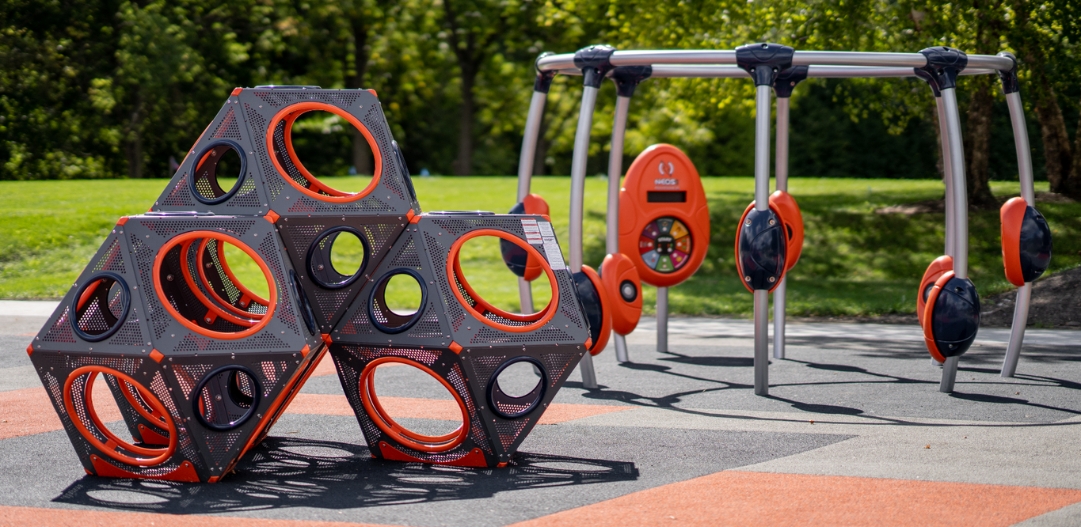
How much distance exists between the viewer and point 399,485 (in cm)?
507

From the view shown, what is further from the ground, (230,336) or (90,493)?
(230,336)

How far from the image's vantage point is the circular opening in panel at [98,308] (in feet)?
16.5

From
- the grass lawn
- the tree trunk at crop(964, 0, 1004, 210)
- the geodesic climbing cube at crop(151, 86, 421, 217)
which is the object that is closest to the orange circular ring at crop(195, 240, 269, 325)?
the geodesic climbing cube at crop(151, 86, 421, 217)

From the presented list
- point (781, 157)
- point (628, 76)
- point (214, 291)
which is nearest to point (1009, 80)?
point (781, 157)

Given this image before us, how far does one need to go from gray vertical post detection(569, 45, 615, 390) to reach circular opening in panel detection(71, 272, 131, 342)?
3.33 metres

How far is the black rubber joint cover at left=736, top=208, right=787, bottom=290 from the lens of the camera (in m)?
7.10

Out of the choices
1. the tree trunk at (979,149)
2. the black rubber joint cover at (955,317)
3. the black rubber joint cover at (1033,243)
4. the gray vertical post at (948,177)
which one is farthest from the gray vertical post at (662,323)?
the tree trunk at (979,149)

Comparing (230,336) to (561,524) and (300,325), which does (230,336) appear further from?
(561,524)

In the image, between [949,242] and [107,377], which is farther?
[949,242]

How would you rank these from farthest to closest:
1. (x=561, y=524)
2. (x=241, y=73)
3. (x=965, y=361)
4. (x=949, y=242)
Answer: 1. (x=241, y=73)
2. (x=965, y=361)
3. (x=949, y=242)
4. (x=561, y=524)

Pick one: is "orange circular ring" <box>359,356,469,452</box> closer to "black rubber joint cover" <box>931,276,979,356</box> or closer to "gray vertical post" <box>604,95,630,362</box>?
"gray vertical post" <box>604,95,630,362</box>

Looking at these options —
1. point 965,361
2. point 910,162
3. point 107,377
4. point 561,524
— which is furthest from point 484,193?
point 561,524

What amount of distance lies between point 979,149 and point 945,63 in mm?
10505

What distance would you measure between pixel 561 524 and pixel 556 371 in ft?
4.39
